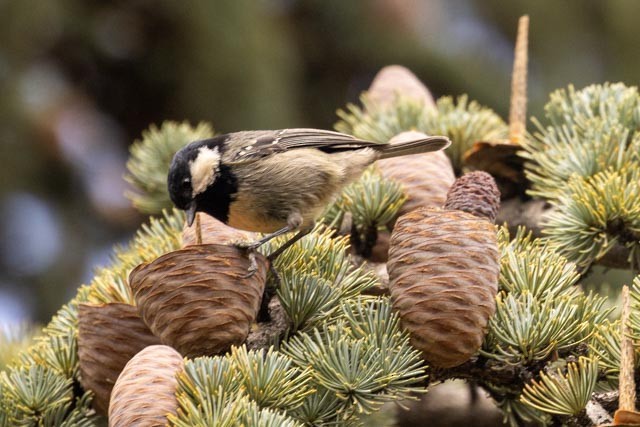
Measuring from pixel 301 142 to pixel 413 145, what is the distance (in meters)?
0.38

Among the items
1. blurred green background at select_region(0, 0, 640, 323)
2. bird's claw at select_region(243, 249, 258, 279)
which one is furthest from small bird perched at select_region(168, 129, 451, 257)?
blurred green background at select_region(0, 0, 640, 323)

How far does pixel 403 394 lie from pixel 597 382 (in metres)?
0.43

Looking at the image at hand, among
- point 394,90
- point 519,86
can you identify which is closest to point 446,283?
point 519,86

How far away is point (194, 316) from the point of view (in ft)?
6.35

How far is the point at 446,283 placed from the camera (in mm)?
1922

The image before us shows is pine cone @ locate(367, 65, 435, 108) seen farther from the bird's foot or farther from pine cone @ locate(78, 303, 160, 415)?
pine cone @ locate(78, 303, 160, 415)

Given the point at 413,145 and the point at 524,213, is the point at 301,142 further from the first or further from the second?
the point at 524,213

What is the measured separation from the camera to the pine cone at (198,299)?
1939 millimetres

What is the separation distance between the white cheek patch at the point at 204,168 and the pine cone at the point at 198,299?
58 centimetres

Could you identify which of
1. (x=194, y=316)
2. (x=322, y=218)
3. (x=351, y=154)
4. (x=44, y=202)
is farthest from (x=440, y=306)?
(x=44, y=202)

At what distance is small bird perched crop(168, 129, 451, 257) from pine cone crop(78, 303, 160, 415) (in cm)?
42

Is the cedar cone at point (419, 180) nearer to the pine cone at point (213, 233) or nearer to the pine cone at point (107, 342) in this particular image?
the pine cone at point (213, 233)

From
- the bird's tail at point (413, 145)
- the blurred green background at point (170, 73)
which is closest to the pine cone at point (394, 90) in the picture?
the bird's tail at point (413, 145)

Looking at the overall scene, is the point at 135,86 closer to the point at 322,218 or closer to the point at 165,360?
the point at 322,218
